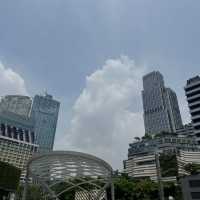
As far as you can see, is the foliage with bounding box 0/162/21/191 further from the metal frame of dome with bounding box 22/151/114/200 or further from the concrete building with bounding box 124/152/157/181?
the concrete building with bounding box 124/152/157/181

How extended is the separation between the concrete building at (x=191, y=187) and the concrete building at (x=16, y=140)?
407 ft

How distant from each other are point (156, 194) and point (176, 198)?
19.3ft

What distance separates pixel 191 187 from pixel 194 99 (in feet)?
183

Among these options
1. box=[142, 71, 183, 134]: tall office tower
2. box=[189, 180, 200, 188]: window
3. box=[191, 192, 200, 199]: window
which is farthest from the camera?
box=[142, 71, 183, 134]: tall office tower

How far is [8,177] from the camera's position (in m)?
37.9

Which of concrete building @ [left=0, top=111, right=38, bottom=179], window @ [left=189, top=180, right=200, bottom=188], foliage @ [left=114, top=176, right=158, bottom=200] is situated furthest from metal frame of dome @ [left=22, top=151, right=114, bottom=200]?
concrete building @ [left=0, top=111, right=38, bottom=179]

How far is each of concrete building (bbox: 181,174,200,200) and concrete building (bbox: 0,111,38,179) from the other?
12392 cm

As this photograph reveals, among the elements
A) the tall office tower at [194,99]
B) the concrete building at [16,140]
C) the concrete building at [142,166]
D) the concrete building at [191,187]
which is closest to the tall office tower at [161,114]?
the concrete building at [142,166]

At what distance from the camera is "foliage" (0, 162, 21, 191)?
120ft

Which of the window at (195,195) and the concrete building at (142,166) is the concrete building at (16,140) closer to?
the concrete building at (142,166)

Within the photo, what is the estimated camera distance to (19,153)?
162500 mm

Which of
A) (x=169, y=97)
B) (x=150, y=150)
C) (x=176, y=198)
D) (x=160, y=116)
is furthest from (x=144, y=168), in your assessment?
(x=169, y=97)

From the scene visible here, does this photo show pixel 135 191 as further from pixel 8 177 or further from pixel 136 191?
pixel 8 177

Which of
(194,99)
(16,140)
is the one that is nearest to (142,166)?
(194,99)
